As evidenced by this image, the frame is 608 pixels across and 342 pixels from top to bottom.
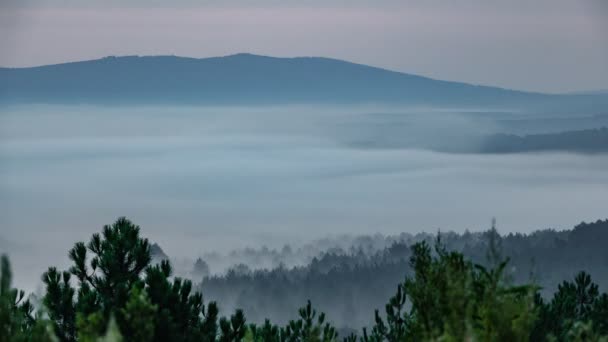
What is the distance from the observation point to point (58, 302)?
10.6 m

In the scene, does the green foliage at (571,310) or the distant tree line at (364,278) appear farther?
the distant tree line at (364,278)

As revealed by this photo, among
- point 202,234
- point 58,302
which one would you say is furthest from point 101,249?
point 202,234

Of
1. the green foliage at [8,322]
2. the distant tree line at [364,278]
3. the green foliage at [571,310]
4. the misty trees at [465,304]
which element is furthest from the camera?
the distant tree line at [364,278]

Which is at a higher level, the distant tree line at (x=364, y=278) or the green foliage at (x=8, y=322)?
the distant tree line at (x=364, y=278)

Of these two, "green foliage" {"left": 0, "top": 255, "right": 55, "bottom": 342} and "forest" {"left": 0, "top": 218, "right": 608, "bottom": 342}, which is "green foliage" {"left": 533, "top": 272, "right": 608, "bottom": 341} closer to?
"forest" {"left": 0, "top": 218, "right": 608, "bottom": 342}

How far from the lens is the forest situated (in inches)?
207

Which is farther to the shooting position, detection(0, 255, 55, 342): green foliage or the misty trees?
the misty trees

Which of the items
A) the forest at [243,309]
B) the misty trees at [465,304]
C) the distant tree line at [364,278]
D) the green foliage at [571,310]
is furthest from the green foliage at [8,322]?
the distant tree line at [364,278]

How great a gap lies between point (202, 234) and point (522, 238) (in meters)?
106

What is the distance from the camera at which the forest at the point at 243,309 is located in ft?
17.2

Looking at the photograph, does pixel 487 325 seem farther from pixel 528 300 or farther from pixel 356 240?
pixel 356 240

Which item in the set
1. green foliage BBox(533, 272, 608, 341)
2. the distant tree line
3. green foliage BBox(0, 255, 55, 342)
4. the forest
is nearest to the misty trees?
the forest

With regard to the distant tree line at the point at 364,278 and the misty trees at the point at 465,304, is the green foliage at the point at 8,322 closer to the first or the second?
the misty trees at the point at 465,304

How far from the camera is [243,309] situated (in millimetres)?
10992
